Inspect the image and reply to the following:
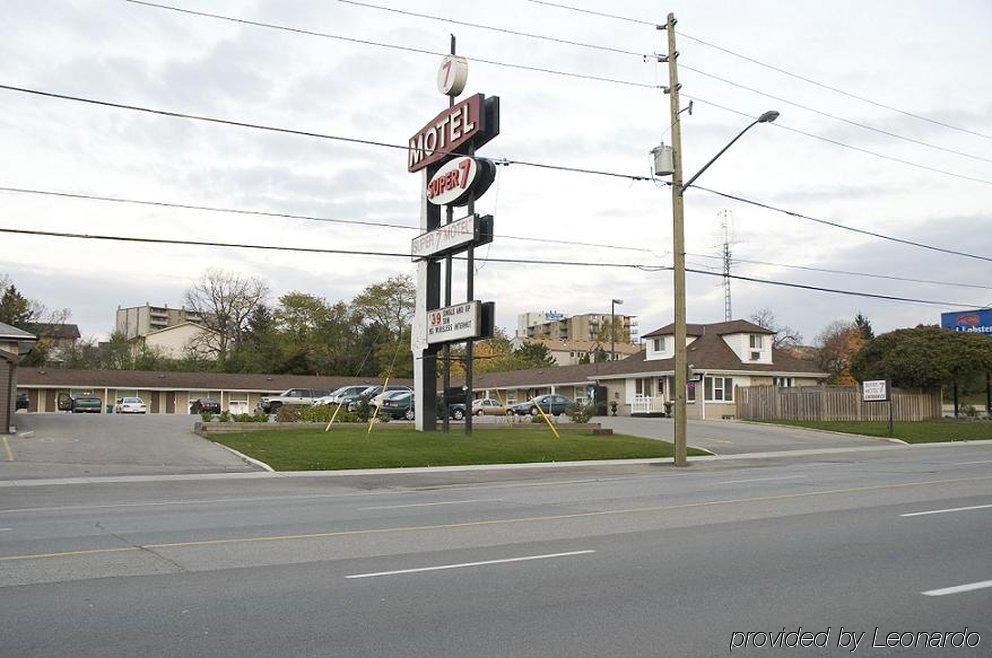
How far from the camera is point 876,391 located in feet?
137

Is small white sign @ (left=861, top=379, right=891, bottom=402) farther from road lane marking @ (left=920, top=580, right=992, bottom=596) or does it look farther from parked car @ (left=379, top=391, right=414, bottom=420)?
road lane marking @ (left=920, top=580, right=992, bottom=596)

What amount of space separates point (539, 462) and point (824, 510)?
1480 centimetres

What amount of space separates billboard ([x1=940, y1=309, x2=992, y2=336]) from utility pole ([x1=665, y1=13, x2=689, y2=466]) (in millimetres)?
67033

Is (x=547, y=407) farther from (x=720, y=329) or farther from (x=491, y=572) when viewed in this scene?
(x=491, y=572)

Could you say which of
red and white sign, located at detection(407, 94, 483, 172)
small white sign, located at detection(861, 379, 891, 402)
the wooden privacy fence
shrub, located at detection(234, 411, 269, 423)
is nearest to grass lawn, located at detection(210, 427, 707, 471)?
shrub, located at detection(234, 411, 269, 423)

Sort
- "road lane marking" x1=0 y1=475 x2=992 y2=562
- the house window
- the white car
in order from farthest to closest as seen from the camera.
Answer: the white car < the house window < "road lane marking" x1=0 y1=475 x2=992 y2=562

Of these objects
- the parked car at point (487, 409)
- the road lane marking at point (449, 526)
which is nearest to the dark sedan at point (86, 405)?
the parked car at point (487, 409)

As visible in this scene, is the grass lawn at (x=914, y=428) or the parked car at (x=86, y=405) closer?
the grass lawn at (x=914, y=428)

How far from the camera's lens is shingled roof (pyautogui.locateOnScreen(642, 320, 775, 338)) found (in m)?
56.0

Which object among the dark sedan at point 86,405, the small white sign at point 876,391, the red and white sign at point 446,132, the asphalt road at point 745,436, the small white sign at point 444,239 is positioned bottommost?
the asphalt road at point 745,436

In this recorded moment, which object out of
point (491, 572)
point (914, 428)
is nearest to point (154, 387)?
point (914, 428)

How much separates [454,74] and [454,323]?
8938mm

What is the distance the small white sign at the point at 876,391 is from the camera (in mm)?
40759

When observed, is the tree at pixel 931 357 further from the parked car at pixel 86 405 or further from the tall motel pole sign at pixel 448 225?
the parked car at pixel 86 405
